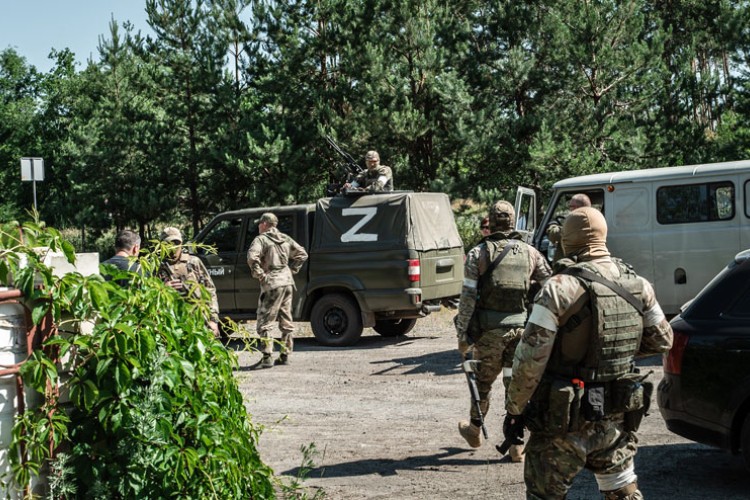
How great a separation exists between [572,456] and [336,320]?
8396mm

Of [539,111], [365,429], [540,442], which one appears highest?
[539,111]

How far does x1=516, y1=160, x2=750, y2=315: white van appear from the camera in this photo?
10.5 meters

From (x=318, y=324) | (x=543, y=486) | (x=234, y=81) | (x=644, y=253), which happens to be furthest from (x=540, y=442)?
(x=234, y=81)

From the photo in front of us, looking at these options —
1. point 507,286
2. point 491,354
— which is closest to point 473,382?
point 491,354

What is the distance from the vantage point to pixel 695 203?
10.8 meters

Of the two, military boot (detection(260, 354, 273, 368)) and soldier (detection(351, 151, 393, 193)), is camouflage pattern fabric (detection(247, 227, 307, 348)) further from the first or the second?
soldier (detection(351, 151, 393, 193))

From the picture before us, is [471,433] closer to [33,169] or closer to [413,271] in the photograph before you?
[413,271]

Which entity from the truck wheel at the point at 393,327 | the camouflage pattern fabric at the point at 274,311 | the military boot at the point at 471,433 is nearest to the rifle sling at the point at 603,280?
the military boot at the point at 471,433

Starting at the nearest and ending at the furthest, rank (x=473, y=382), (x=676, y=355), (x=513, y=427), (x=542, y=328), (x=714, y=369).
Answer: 1. (x=542, y=328)
2. (x=513, y=427)
3. (x=714, y=369)
4. (x=676, y=355)
5. (x=473, y=382)

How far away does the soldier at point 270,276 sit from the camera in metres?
10.5

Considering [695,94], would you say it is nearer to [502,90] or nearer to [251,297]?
[502,90]

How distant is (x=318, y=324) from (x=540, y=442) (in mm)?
8383

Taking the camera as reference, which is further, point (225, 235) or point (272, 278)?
point (225, 235)

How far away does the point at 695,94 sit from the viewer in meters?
19.0
